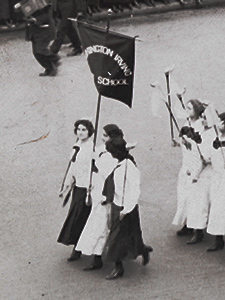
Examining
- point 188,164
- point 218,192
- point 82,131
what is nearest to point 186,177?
point 188,164

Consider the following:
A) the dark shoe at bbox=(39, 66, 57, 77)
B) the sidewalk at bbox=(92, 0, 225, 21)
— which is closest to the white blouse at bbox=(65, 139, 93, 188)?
the dark shoe at bbox=(39, 66, 57, 77)

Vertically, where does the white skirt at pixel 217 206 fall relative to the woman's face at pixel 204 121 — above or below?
below

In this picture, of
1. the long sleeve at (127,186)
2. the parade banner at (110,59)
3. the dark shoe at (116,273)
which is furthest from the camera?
the dark shoe at (116,273)

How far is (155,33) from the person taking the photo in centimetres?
1739

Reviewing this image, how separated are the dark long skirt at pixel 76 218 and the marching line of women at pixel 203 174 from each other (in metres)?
1.22

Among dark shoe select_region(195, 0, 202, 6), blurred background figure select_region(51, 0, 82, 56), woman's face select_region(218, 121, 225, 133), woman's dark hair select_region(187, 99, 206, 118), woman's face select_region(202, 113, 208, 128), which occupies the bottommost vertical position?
dark shoe select_region(195, 0, 202, 6)

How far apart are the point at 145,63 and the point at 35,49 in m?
2.00

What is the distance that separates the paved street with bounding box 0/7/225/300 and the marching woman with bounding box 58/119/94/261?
0.29m

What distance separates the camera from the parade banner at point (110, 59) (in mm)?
9508

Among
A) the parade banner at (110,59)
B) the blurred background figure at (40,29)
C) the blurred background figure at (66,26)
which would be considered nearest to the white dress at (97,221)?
the parade banner at (110,59)

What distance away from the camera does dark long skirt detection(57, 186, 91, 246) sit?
33.0 feet

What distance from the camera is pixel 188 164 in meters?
10.5

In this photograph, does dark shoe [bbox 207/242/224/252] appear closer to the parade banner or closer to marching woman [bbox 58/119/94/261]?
marching woman [bbox 58/119/94/261]

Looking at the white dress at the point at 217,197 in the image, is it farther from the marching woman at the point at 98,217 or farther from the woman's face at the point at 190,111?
the marching woman at the point at 98,217
